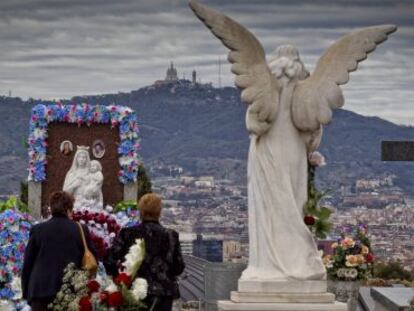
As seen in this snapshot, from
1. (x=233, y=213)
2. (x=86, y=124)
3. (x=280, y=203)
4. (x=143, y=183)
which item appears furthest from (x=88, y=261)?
(x=233, y=213)

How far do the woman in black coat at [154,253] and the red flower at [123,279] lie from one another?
2.23 feet

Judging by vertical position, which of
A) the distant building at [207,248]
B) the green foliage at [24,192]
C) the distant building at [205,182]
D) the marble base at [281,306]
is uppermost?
the distant building at [205,182]

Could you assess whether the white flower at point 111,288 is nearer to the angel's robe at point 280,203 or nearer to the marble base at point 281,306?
the marble base at point 281,306

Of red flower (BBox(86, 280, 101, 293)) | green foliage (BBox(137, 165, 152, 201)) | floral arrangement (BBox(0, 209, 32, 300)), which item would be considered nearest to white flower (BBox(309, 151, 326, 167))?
red flower (BBox(86, 280, 101, 293))

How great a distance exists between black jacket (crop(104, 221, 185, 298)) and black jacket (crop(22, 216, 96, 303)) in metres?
0.46

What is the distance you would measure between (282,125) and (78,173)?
16.5 meters

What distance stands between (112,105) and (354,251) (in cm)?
1063

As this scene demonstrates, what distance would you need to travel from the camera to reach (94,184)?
33562mm

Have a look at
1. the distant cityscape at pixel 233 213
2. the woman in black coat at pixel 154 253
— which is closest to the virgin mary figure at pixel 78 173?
the distant cityscape at pixel 233 213

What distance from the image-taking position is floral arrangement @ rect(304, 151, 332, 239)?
17.9 meters

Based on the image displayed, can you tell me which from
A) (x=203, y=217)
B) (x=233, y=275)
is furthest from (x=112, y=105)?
(x=203, y=217)

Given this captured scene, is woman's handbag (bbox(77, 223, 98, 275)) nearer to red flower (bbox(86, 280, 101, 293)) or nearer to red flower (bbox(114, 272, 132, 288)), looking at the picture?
red flower (bbox(114, 272, 132, 288))

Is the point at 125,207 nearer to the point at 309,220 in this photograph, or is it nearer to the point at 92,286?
the point at 309,220

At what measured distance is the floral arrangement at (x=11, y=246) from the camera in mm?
21750
